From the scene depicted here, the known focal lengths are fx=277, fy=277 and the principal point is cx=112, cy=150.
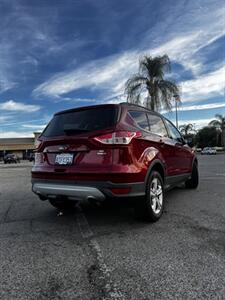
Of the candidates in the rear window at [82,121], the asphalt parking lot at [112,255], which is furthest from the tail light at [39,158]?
the asphalt parking lot at [112,255]

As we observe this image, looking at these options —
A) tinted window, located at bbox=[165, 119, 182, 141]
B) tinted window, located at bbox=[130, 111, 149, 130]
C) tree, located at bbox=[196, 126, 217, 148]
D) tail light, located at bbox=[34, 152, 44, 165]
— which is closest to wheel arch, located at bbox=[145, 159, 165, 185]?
tinted window, located at bbox=[130, 111, 149, 130]

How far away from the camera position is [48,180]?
13.9 feet

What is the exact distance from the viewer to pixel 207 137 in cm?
8775

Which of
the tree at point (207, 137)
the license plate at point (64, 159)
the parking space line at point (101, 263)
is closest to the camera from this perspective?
the parking space line at point (101, 263)

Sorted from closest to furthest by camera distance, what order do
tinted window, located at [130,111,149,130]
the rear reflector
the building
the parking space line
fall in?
the parking space line < the rear reflector < tinted window, located at [130,111,149,130] < the building

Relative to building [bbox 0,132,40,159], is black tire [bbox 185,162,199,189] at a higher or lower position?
lower

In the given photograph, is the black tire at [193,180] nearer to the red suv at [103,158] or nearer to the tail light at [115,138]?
the red suv at [103,158]

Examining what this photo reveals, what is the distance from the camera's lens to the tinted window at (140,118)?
436cm

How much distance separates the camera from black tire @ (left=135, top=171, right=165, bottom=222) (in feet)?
13.5

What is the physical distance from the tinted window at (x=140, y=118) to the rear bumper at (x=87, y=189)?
1019 millimetres

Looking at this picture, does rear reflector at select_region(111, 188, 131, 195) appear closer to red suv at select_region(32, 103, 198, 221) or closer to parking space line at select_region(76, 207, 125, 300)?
red suv at select_region(32, 103, 198, 221)

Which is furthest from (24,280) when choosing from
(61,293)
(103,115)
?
(103,115)

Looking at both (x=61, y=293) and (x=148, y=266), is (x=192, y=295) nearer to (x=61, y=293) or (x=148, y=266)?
(x=148, y=266)

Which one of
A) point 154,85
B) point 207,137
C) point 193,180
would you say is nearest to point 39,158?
point 193,180
